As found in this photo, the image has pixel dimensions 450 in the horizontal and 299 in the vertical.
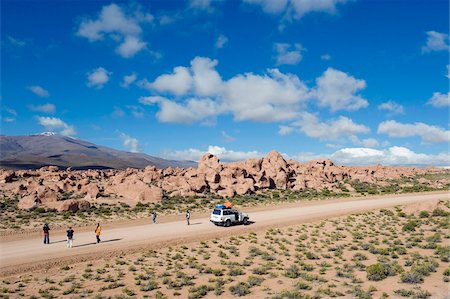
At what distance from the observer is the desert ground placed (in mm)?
20848

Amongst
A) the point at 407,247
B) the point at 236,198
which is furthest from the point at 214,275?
the point at 236,198

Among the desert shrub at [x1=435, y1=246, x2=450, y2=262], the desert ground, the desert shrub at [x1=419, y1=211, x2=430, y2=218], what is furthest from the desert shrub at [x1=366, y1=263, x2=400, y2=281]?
the desert shrub at [x1=419, y1=211, x2=430, y2=218]

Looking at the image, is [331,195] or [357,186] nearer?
[331,195]

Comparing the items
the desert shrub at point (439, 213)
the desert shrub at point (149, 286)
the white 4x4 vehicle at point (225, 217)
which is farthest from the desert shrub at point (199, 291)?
the desert shrub at point (439, 213)

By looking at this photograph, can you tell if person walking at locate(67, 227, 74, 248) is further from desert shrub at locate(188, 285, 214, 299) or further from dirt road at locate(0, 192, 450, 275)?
desert shrub at locate(188, 285, 214, 299)

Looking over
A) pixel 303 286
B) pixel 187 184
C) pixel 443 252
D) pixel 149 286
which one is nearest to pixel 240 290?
pixel 303 286

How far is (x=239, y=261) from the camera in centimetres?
2738

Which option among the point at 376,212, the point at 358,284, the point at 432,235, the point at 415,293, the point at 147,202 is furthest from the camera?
the point at 147,202

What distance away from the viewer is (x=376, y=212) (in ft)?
163

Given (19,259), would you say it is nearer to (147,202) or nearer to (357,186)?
(147,202)

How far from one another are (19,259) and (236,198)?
42.5 meters

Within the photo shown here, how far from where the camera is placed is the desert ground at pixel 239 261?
20.8 m

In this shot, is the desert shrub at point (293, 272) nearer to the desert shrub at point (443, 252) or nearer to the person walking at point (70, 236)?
the desert shrub at point (443, 252)

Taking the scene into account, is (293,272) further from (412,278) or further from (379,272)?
(412,278)
